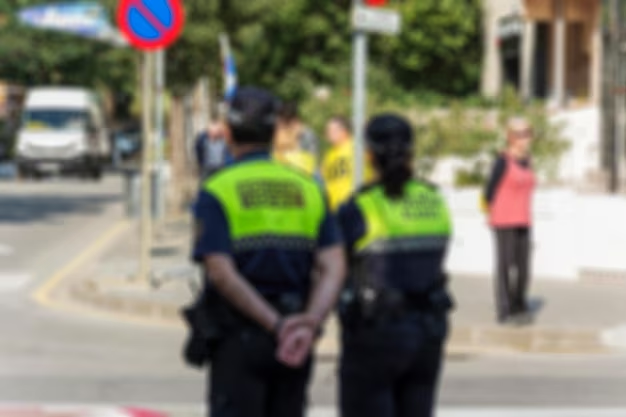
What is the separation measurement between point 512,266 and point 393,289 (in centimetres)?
820

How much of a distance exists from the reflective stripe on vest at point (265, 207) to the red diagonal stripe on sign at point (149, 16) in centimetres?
1140

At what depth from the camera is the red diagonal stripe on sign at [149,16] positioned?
17.5 meters

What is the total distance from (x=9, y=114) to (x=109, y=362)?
209 feet

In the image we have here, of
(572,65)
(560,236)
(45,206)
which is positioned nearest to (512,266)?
(560,236)

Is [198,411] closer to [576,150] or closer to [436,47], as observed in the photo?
[576,150]

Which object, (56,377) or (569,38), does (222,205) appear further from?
(569,38)

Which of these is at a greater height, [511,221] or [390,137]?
[390,137]

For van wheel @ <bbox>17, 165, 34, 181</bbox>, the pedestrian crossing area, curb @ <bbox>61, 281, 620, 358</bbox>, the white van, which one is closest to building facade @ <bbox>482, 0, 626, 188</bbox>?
curb @ <bbox>61, 281, 620, 358</bbox>

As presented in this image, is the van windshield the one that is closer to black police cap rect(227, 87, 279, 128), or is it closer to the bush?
the bush

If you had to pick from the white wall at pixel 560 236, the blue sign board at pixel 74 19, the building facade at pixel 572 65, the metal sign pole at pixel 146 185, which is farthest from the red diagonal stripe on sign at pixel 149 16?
the blue sign board at pixel 74 19

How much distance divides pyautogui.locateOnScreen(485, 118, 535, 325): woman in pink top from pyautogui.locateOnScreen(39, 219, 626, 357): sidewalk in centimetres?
21

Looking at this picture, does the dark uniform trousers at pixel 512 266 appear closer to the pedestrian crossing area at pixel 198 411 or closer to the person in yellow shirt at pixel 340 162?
the person in yellow shirt at pixel 340 162

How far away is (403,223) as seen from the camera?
22.8 feet

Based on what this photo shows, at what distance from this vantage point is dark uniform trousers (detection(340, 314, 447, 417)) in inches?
264
